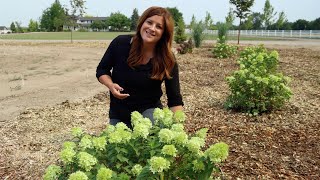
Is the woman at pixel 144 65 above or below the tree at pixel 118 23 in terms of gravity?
below

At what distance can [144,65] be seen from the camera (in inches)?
125

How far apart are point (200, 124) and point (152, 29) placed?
2479mm

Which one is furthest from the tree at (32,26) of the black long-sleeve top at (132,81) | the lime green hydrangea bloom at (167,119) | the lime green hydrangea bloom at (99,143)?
the lime green hydrangea bloom at (99,143)

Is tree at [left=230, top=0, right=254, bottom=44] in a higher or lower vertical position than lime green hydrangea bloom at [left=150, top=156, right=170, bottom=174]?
higher

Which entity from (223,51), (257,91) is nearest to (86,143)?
(257,91)

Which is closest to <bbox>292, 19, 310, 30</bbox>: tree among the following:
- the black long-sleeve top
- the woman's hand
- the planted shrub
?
the planted shrub

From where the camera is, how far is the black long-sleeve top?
317 cm

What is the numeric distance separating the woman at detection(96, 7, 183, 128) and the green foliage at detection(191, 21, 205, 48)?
17.7 meters

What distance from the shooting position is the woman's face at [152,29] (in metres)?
3.00

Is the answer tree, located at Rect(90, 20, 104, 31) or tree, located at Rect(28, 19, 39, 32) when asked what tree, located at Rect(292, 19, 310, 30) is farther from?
tree, located at Rect(90, 20, 104, 31)

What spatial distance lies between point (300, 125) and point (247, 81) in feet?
2.89

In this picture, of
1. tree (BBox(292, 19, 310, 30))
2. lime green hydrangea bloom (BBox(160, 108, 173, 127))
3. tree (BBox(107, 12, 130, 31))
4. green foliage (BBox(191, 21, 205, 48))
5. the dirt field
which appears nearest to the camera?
lime green hydrangea bloom (BBox(160, 108, 173, 127))

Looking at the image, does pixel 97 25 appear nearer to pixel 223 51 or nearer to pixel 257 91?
pixel 223 51

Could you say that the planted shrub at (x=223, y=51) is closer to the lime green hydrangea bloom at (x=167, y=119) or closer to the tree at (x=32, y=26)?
the lime green hydrangea bloom at (x=167, y=119)
